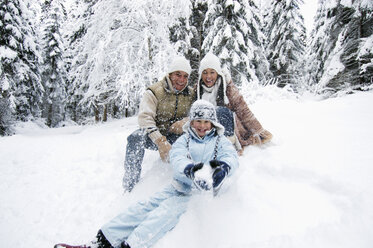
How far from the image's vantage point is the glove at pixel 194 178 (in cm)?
170

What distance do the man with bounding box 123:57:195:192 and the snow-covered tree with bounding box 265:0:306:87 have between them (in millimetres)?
12604

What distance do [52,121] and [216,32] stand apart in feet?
62.0

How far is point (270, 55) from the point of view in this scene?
16141mm

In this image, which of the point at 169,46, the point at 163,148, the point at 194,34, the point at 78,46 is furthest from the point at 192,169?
the point at 194,34

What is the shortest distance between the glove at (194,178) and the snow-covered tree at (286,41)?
13.7 meters

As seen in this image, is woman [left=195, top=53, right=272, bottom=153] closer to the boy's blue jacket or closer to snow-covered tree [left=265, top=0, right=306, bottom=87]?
the boy's blue jacket

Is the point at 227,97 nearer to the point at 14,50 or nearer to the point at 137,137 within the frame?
the point at 137,137

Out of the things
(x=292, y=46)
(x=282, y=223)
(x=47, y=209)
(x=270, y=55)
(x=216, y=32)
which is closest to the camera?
(x=282, y=223)

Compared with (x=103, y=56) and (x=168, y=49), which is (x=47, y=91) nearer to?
(x=103, y=56)

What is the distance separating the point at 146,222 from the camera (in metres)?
1.78

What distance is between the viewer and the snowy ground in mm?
→ 1635

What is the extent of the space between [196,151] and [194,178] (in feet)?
1.86

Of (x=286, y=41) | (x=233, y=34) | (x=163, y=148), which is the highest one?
(x=286, y=41)

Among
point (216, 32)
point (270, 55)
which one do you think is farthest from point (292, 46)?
point (216, 32)
